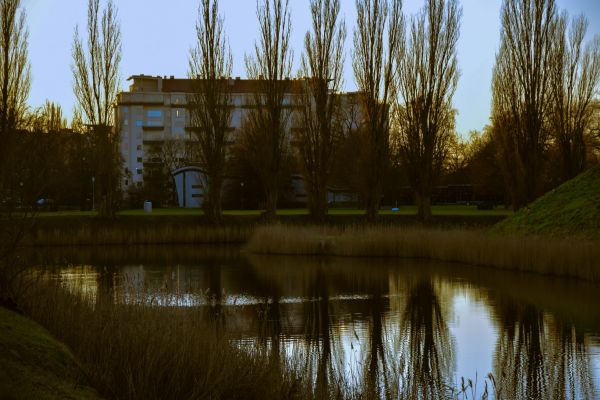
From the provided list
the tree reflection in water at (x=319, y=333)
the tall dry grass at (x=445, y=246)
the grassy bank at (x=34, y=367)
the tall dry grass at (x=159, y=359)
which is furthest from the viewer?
the tall dry grass at (x=445, y=246)

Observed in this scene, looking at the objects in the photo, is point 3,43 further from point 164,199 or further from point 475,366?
point 164,199

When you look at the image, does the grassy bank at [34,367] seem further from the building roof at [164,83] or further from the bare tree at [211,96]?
the building roof at [164,83]

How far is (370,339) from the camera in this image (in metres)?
9.65

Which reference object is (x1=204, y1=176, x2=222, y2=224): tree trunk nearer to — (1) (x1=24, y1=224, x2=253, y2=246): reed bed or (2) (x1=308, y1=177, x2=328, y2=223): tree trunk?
(1) (x1=24, y1=224, x2=253, y2=246): reed bed

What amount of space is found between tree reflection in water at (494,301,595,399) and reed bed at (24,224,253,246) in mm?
18479

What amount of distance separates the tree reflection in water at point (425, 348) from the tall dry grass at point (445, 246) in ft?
14.5

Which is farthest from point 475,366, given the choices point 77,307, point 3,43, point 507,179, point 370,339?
point 507,179

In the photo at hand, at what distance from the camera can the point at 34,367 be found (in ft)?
15.2

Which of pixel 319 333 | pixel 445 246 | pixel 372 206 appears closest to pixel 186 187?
pixel 372 206

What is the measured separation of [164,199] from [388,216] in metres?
31.4

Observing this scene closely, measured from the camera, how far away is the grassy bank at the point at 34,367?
13.6 ft

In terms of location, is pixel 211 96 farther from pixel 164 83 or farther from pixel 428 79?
pixel 164 83

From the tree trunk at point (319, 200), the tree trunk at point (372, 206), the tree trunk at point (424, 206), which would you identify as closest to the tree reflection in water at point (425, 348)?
the tree trunk at point (372, 206)

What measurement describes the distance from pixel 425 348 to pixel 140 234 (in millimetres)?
20867
